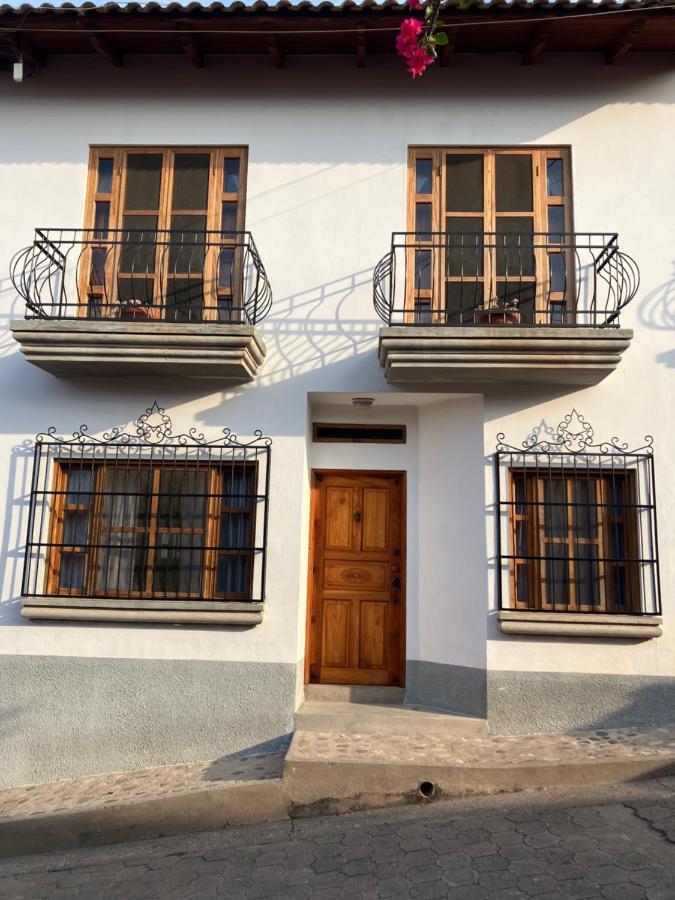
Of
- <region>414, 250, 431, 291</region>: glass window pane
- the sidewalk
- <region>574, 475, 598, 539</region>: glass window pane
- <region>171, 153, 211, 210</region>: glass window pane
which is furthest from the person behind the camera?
<region>171, 153, 211, 210</region>: glass window pane

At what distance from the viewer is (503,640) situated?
6.56 meters

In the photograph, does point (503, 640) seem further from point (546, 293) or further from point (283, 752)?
point (546, 293)

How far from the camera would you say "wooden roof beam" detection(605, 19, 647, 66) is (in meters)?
6.81

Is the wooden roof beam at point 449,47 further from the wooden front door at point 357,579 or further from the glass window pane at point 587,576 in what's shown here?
the glass window pane at point 587,576

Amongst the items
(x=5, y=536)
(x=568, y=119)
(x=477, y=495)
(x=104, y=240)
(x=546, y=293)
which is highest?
(x=568, y=119)

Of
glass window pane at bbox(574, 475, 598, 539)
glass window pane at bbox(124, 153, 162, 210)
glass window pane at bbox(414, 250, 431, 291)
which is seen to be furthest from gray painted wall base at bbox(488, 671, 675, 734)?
glass window pane at bbox(124, 153, 162, 210)

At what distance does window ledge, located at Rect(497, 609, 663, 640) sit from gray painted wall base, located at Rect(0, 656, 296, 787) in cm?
203

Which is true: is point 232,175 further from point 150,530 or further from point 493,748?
point 493,748

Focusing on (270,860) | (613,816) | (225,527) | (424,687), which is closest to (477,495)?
(424,687)

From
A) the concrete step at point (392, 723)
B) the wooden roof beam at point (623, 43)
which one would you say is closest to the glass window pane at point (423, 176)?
the wooden roof beam at point (623, 43)

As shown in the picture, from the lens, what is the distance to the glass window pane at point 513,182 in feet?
23.9

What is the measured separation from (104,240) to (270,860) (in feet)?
18.8

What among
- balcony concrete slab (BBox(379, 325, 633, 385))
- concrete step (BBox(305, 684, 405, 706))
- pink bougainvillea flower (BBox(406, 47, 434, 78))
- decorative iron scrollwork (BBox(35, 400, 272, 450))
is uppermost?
pink bougainvillea flower (BBox(406, 47, 434, 78))

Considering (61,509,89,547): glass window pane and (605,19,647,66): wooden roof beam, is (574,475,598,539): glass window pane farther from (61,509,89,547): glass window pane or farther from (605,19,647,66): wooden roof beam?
(61,509,89,547): glass window pane
